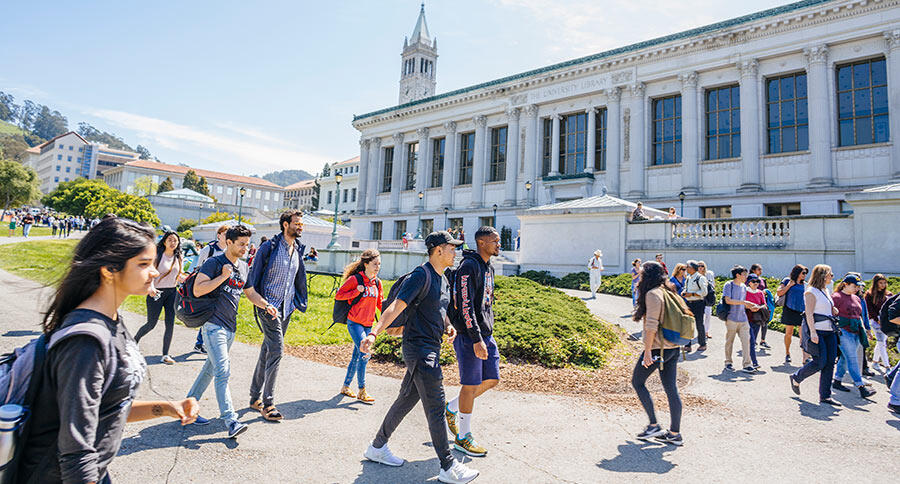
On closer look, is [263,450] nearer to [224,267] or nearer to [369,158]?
[224,267]

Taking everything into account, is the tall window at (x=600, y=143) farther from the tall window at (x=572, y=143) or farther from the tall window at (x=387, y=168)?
the tall window at (x=387, y=168)

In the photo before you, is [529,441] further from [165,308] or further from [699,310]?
[699,310]

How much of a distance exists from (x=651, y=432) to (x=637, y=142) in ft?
104

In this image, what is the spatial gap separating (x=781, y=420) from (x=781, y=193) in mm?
26824

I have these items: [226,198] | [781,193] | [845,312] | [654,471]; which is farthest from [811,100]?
[226,198]

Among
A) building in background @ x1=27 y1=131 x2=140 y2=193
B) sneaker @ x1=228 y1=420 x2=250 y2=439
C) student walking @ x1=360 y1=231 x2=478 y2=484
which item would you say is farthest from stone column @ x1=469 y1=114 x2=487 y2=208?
building in background @ x1=27 y1=131 x2=140 y2=193

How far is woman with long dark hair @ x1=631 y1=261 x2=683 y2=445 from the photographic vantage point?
5.27 m

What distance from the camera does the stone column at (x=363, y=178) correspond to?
174ft

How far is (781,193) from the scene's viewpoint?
28.0 m

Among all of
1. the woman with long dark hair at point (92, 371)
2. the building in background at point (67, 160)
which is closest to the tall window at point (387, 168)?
the woman with long dark hair at point (92, 371)

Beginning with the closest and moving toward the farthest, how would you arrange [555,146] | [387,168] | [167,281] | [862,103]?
[167,281], [862,103], [555,146], [387,168]

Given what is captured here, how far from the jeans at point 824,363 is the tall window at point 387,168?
47242 millimetres

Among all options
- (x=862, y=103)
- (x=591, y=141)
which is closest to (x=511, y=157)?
(x=591, y=141)

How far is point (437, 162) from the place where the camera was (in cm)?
4794
